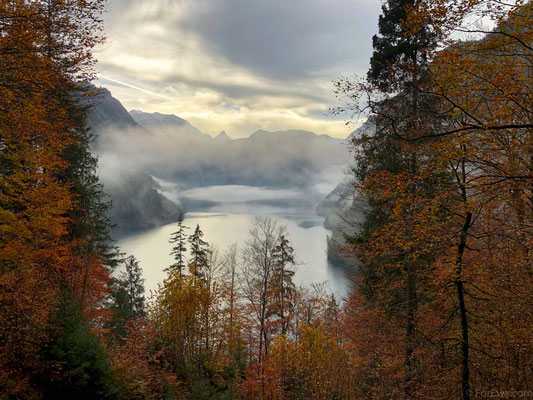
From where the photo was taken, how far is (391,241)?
6.98 meters

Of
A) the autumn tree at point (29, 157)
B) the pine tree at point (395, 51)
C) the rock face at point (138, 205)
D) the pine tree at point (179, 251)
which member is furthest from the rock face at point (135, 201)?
the pine tree at point (395, 51)

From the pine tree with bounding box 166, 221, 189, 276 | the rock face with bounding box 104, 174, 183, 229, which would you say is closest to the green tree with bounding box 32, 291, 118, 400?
the pine tree with bounding box 166, 221, 189, 276

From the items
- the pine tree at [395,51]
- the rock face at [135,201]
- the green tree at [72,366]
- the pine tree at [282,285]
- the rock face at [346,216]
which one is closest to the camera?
the green tree at [72,366]

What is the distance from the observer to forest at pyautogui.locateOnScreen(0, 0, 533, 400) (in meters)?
5.10

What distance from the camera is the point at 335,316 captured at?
85.8ft

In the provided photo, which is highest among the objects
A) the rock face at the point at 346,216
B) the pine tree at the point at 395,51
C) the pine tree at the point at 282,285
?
the pine tree at the point at 395,51

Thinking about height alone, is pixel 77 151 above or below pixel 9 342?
above

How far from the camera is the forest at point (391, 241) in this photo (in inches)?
201

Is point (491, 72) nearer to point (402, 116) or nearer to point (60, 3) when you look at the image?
point (402, 116)

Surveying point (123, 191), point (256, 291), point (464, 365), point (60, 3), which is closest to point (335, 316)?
point (256, 291)

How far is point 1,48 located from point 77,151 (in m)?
10.7

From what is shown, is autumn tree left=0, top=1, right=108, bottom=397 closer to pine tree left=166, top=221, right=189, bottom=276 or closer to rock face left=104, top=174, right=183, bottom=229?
pine tree left=166, top=221, right=189, bottom=276

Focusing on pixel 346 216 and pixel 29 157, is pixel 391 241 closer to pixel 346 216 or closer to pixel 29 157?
pixel 29 157

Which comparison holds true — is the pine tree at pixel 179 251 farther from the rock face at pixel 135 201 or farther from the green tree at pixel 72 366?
the rock face at pixel 135 201
